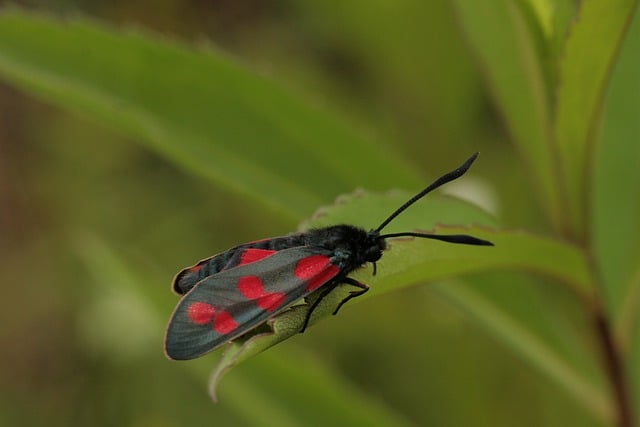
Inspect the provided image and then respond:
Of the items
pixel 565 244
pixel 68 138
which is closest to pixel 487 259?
pixel 565 244

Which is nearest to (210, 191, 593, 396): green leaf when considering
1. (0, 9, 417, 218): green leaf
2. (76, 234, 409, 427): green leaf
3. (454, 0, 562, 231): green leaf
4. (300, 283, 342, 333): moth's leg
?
(300, 283, 342, 333): moth's leg

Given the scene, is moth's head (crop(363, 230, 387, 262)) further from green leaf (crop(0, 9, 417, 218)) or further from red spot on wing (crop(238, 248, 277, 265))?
green leaf (crop(0, 9, 417, 218))

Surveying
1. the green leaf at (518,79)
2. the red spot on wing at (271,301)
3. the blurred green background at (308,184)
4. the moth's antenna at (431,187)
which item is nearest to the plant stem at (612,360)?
the blurred green background at (308,184)

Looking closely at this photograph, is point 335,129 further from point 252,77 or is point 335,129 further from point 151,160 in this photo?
point 151,160

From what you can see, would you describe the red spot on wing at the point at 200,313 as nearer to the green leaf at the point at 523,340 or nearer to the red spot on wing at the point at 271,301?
the red spot on wing at the point at 271,301

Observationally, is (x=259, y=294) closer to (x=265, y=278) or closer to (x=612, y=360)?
(x=265, y=278)

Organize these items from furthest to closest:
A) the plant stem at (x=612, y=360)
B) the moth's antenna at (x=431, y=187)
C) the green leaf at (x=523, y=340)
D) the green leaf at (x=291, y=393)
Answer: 1. the green leaf at (x=291, y=393)
2. the green leaf at (x=523, y=340)
3. the plant stem at (x=612, y=360)
4. the moth's antenna at (x=431, y=187)

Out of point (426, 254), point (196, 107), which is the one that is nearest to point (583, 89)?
point (426, 254)

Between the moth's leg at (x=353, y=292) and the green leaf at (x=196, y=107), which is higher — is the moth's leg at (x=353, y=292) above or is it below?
below
